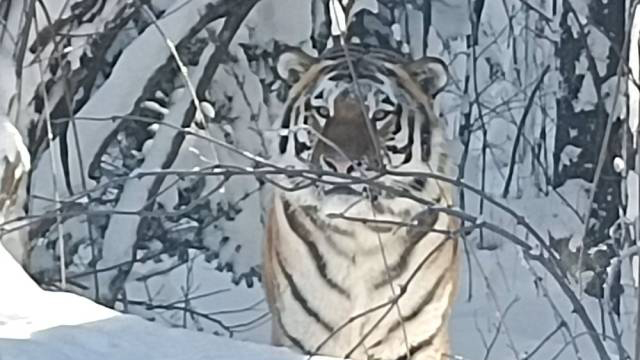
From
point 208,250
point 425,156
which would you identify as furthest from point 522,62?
point 425,156

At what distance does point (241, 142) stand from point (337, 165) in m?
3.02

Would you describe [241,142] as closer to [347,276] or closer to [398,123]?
[398,123]

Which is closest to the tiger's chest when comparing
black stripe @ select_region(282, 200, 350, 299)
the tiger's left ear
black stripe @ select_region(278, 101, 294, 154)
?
black stripe @ select_region(282, 200, 350, 299)

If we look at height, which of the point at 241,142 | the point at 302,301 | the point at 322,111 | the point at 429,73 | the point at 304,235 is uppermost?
the point at 429,73

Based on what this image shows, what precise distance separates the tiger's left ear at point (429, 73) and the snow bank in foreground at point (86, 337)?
2.42m

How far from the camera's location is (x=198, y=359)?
226 centimetres

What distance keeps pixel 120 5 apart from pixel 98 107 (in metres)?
0.41

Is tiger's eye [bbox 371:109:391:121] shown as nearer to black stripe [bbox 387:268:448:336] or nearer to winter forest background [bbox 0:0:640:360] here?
winter forest background [bbox 0:0:640:360]

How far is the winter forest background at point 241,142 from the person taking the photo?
507 cm

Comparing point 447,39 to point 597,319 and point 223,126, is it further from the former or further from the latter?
point 597,319

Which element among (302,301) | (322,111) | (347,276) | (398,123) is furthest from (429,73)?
(302,301)

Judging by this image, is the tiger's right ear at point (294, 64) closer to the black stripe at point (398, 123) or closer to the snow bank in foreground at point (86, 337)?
the black stripe at point (398, 123)

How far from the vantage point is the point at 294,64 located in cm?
503

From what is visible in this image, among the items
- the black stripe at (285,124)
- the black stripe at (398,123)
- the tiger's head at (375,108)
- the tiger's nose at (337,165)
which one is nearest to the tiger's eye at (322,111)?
the tiger's head at (375,108)
